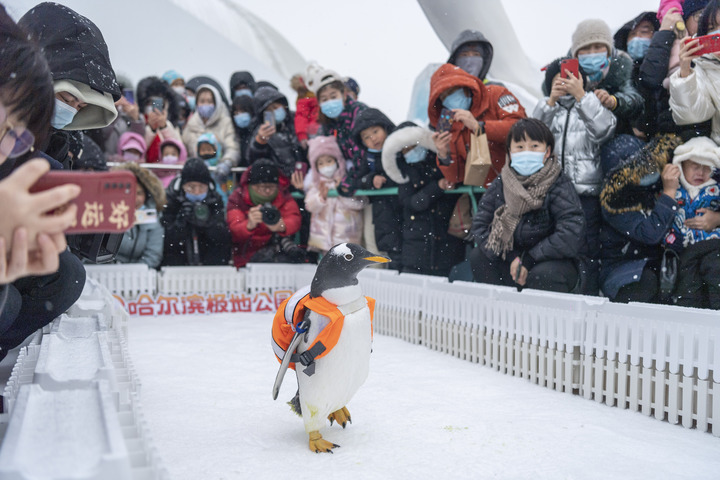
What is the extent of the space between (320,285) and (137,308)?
422cm

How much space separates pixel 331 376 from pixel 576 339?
152 centimetres

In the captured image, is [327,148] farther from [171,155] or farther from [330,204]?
[171,155]

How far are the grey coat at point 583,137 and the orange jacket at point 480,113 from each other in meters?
0.58

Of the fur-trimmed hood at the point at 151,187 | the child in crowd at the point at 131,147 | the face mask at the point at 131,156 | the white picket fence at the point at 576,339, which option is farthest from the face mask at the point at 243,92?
the white picket fence at the point at 576,339

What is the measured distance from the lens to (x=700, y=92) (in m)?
3.85

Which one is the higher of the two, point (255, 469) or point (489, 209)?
point (489, 209)

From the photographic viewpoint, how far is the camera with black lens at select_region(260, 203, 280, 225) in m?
7.35

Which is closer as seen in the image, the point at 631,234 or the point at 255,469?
the point at 255,469

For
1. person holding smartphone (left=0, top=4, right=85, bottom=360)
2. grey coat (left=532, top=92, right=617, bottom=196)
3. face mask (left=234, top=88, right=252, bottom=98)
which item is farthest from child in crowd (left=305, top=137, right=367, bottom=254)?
person holding smartphone (left=0, top=4, right=85, bottom=360)

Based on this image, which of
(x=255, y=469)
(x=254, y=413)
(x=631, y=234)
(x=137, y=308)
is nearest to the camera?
(x=255, y=469)

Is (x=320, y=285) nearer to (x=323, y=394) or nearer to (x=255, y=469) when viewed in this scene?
(x=323, y=394)

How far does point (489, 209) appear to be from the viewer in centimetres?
458

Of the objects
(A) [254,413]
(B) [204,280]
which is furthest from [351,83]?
(A) [254,413]

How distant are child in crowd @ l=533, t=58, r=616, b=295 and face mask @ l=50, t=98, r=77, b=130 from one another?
125 inches
